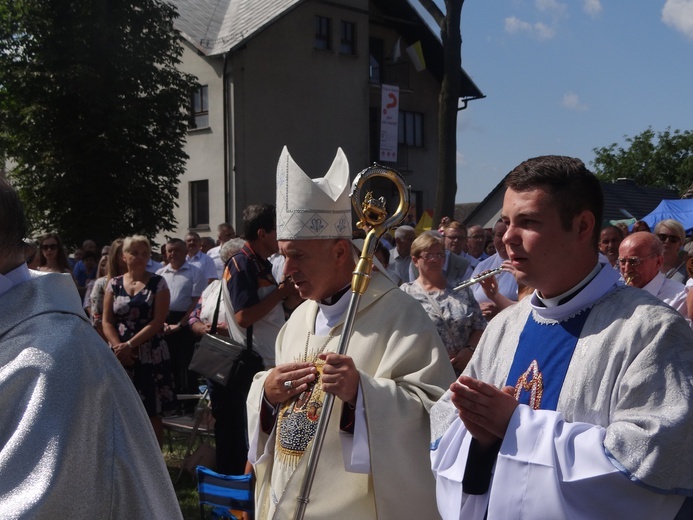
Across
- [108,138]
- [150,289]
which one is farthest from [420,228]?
[108,138]

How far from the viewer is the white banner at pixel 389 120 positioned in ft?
97.6

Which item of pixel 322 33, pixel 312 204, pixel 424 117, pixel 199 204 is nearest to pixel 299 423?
pixel 312 204

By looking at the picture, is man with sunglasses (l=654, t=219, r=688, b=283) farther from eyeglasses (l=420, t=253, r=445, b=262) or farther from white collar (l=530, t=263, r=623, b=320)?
white collar (l=530, t=263, r=623, b=320)

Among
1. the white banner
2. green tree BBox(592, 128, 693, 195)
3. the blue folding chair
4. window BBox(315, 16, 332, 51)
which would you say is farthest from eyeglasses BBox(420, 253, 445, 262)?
green tree BBox(592, 128, 693, 195)

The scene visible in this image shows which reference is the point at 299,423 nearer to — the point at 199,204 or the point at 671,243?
the point at 671,243

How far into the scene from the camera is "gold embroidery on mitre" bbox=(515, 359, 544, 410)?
276 cm

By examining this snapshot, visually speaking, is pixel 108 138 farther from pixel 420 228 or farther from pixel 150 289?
pixel 150 289

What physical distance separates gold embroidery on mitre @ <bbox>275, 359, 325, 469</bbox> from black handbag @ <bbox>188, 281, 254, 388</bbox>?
2.38 m

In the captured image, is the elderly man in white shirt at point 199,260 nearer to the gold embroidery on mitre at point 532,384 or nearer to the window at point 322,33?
the gold embroidery on mitre at point 532,384

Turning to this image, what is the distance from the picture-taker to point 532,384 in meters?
2.80

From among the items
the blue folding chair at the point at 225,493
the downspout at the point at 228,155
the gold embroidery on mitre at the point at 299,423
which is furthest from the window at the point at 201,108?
the gold embroidery on mitre at the point at 299,423

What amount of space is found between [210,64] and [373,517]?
26482 mm

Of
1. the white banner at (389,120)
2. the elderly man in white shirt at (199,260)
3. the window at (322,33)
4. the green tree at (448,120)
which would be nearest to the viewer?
the elderly man in white shirt at (199,260)

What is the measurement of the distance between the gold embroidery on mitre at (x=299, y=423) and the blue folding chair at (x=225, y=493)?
5.64 feet
